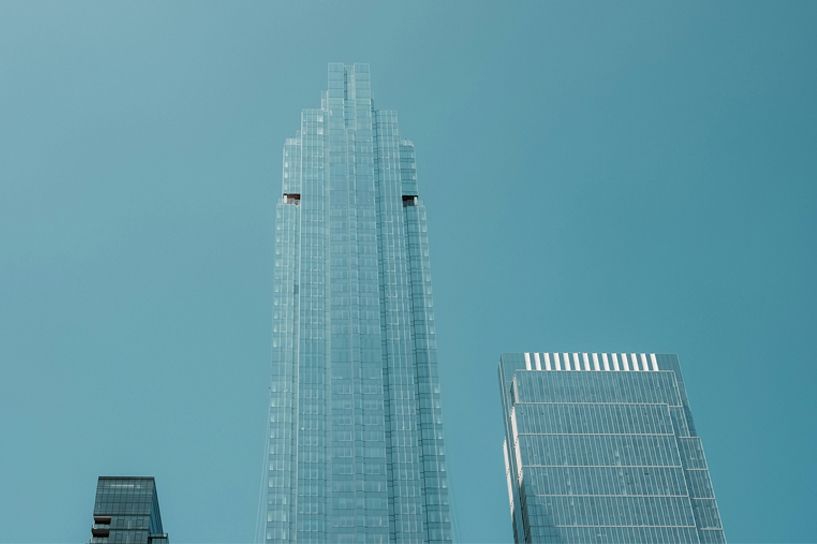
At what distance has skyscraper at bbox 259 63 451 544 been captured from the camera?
16412 cm

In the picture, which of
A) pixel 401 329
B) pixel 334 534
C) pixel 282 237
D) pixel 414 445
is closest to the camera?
pixel 334 534

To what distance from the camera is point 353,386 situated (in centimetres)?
17562

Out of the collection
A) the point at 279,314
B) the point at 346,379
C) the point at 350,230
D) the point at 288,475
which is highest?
the point at 350,230

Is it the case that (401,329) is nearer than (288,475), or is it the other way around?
(288,475)

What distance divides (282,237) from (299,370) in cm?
3090

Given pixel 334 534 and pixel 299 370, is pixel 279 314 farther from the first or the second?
pixel 334 534

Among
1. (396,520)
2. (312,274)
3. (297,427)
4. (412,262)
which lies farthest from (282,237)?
(396,520)

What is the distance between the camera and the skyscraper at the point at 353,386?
164m

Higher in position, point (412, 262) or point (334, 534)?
point (412, 262)

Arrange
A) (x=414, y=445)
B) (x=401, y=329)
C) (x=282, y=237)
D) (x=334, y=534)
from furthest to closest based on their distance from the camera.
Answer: (x=282, y=237) → (x=401, y=329) → (x=414, y=445) → (x=334, y=534)

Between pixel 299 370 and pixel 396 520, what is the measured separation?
31.5 m

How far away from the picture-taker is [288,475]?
169 meters

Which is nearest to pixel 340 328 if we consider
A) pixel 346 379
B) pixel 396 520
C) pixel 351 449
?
pixel 346 379

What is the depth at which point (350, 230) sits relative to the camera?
194625 mm
